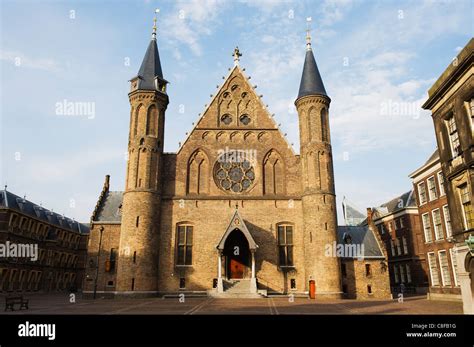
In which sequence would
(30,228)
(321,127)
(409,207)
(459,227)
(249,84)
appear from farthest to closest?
(30,228) → (409,207) → (249,84) → (321,127) → (459,227)

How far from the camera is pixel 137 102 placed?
32.5 meters

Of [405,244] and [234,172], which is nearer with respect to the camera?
[234,172]

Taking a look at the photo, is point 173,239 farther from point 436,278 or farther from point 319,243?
point 436,278

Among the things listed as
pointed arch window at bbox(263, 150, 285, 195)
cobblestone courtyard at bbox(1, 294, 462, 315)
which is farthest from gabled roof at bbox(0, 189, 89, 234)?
pointed arch window at bbox(263, 150, 285, 195)

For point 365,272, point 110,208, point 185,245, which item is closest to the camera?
point 185,245

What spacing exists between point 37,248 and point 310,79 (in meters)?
43.3

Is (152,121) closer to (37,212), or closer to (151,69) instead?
(151,69)

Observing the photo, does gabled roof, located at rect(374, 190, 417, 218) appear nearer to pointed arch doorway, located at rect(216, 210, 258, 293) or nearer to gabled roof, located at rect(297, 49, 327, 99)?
gabled roof, located at rect(297, 49, 327, 99)

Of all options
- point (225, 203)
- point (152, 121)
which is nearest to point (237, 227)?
point (225, 203)

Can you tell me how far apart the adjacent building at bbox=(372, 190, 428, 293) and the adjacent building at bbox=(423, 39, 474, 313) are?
87.5 ft

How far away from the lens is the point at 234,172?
3253 centimetres
